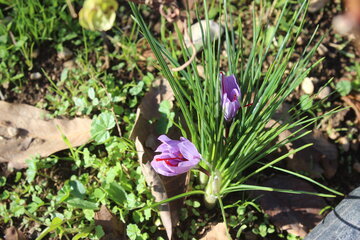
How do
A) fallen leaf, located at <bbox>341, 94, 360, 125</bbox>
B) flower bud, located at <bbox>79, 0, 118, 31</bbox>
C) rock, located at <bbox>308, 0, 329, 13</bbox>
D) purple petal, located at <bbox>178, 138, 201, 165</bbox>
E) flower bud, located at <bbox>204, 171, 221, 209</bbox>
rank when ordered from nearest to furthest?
1. flower bud, located at <bbox>79, 0, 118, 31</bbox>
2. purple petal, located at <bbox>178, 138, 201, 165</bbox>
3. flower bud, located at <bbox>204, 171, 221, 209</bbox>
4. fallen leaf, located at <bbox>341, 94, 360, 125</bbox>
5. rock, located at <bbox>308, 0, 329, 13</bbox>

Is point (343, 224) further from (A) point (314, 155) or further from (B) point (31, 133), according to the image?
(B) point (31, 133)

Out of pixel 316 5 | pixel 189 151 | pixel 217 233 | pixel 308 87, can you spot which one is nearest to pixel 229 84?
pixel 189 151

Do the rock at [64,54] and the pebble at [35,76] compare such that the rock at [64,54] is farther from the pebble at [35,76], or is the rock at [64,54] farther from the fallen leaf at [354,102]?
the fallen leaf at [354,102]

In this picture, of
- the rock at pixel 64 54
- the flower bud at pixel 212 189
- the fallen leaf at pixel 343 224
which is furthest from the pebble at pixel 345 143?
the rock at pixel 64 54

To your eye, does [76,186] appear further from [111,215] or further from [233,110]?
[233,110]

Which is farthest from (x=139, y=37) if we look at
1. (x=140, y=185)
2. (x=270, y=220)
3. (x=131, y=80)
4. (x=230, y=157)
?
(x=270, y=220)

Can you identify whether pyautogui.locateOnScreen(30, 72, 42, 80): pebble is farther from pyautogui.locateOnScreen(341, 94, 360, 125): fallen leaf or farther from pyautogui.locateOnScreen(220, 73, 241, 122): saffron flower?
pyautogui.locateOnScreen(341, 94, 360, 125): fallen leaf

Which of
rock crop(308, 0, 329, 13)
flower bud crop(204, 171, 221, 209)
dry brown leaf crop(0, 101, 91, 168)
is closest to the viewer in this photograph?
flower bud crop(204, 171, 221, 209)

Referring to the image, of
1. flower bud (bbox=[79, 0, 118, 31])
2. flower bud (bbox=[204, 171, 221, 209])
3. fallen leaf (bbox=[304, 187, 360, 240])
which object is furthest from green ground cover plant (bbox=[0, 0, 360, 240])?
flower bud (bbox=[79, 0, 118, 31])
